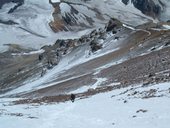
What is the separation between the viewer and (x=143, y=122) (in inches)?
940

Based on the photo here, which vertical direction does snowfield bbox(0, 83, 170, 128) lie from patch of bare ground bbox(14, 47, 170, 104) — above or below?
above

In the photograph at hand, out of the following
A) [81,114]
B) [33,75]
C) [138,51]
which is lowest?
[33,75]

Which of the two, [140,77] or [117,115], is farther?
[140,77]

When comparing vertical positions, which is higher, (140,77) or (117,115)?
(117,115)

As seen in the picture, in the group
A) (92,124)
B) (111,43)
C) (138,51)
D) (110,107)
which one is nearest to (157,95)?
(110,107)

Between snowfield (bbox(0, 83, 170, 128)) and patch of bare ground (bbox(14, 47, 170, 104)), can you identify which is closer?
snowfield (bbox(0, 83, 170, 128))

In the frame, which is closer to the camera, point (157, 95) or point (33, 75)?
point (157, 95)

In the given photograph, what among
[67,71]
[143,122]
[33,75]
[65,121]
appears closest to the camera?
[143,122]

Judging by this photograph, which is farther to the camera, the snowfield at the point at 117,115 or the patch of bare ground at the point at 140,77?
the patch of bare ground at the point at 140,77

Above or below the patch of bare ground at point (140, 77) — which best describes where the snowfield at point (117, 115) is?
above

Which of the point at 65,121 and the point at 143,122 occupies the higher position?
the point at 143,122

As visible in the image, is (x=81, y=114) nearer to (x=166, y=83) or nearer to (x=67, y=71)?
(x=166, y=83)

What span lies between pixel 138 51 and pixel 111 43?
32.7 meters

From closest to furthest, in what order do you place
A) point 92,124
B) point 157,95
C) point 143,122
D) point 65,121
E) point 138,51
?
point 143,122
point 92,124
point 65,121
point 157,95
point 138,51
